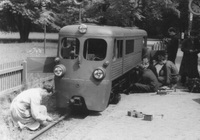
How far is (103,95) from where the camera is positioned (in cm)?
858

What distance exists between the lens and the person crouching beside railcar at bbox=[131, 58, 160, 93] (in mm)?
11414

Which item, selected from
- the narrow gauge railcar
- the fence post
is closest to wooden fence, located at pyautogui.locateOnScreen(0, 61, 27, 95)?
the fence post

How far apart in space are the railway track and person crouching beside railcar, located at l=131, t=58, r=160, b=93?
219 cm

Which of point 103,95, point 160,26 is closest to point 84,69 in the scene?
point 103,95

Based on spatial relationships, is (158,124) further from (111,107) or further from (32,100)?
(32,100)

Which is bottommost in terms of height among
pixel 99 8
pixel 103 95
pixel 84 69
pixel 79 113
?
pixel 79 113

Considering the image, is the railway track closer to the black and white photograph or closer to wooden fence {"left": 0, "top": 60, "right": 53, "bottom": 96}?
the black and white photograph

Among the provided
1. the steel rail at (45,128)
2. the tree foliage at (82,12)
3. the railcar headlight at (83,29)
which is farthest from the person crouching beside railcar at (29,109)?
→ the tree foliage at (82,12)

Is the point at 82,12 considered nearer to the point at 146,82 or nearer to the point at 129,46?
the point at 129,46

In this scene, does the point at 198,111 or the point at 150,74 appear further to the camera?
the point at 150,74

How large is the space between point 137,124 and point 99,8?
18686 mm

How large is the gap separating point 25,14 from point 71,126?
25932mm

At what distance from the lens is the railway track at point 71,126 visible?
23.4 feet

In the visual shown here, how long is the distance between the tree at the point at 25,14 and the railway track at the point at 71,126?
2212 centimetres
